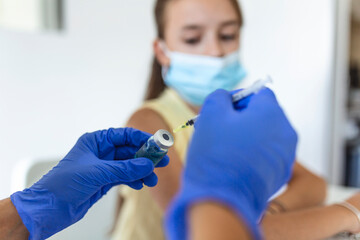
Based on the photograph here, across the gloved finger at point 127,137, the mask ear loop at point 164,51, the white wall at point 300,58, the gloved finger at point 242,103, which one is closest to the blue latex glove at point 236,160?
the gloved finger at point 242,103

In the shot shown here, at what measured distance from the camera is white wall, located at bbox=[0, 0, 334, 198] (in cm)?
125

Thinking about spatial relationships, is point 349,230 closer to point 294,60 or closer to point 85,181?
point 85,181

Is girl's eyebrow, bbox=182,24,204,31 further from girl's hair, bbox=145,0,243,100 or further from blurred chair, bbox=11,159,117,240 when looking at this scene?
blurred chair, bbox=11,159,117,240

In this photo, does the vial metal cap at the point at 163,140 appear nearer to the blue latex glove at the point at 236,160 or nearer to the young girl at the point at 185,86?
the blue latex glove at the point at 236,160

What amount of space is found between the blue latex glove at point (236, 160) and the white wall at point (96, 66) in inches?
24.8

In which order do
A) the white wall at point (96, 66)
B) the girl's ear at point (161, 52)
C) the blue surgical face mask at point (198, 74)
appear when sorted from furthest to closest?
the white wall at point (96, 66) < the girl's ear at point (161, 52) < the blue surgical face mask at point (198, 74)

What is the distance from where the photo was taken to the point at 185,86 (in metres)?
1.00

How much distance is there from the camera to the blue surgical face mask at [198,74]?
0.98 meters

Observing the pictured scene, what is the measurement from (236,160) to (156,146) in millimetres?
177

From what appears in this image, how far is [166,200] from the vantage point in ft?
2.19

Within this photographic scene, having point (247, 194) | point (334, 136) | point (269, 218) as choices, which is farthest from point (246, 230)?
point (334, 136)

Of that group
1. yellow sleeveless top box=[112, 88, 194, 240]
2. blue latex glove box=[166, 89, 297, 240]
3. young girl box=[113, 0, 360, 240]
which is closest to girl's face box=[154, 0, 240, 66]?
young girl box=[113, 0, 360, 240]

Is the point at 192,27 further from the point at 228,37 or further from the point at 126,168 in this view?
the point at 126,168

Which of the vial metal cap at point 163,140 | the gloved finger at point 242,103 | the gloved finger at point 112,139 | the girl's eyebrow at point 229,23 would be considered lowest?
the gloved finger at point 112,139
